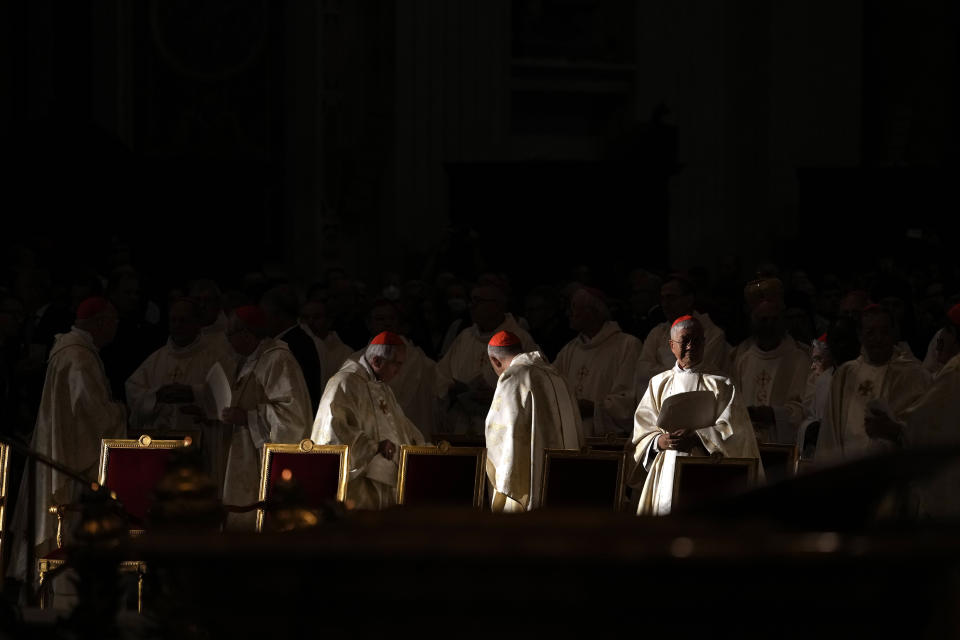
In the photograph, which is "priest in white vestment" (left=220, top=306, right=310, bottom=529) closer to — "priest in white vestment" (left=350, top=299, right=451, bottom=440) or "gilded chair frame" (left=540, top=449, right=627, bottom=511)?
"priest in white vestment" (left=350, top=299, right=451, bottom=440)

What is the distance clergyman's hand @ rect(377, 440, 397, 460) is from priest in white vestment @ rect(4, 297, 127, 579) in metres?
1.66

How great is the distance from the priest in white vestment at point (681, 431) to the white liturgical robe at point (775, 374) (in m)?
2.11

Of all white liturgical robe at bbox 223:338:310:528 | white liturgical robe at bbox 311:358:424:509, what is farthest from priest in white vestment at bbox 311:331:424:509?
white liturgical robe at bbox 223:338:310:528

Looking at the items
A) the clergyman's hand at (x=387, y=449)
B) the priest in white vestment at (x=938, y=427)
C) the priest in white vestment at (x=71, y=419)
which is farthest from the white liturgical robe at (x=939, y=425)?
the priest in white vestment at (x=71, y=419)

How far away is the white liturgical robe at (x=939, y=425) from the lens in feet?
22.9

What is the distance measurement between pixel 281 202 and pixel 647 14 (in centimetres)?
524

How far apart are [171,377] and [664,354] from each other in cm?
319

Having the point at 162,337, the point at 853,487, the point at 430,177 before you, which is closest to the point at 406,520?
the point at 853,487

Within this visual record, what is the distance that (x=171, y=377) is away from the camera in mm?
9414

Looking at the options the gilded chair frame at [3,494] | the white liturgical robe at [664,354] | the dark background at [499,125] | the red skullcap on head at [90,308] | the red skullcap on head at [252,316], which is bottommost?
the gilded chair frame at [3,494]

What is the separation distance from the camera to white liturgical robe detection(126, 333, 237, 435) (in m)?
9.09

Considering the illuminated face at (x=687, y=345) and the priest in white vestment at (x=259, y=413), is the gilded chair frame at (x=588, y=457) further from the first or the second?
the priest in white vestment at (x=259, y=413)

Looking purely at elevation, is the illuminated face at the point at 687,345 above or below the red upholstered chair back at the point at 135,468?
above

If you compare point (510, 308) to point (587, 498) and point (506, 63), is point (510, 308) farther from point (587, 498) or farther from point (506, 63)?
point (506, 63)
